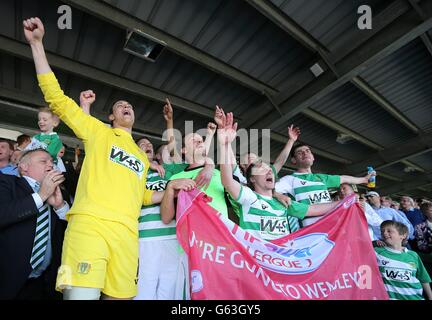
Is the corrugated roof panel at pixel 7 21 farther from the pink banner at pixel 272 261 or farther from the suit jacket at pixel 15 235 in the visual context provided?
the pink banner at pixel 272 261

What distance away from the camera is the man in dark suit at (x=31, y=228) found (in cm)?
161

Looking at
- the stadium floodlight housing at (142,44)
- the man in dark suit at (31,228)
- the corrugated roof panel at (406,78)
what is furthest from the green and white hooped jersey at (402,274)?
the stadium floodlight housing at (142,44)

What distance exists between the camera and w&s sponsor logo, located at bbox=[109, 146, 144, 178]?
6.31 feet

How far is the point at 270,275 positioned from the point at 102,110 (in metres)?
4.90

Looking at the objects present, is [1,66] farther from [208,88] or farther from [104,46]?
[208,88]

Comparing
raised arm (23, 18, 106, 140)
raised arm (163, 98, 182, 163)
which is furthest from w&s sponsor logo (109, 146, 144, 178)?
raised arm (163, 98, 182, 163)

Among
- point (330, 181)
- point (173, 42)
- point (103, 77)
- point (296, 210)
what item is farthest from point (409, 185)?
point (103, 77)

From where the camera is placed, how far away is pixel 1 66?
4.34 m

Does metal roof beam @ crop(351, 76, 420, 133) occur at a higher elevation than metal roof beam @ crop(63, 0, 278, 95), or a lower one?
higher

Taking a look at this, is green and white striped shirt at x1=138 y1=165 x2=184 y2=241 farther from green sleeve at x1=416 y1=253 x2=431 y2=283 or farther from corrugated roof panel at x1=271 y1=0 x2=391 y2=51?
corrugated roof panel at x1=271 y1=0 x2=391 y2=51

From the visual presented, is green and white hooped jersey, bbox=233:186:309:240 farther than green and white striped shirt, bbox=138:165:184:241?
Yes

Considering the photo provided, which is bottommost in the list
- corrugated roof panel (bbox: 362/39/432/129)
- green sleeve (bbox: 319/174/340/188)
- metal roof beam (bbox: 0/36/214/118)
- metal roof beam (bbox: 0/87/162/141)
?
green sleeve (bbox: 319/174/340/188)

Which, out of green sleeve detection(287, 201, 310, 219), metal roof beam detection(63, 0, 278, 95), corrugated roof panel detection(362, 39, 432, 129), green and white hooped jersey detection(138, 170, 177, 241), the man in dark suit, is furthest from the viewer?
corrugated roof panel detection(362, 39, 432, 129)

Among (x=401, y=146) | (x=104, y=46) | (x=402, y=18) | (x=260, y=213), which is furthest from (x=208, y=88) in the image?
Answer: (x=401, y=146)
